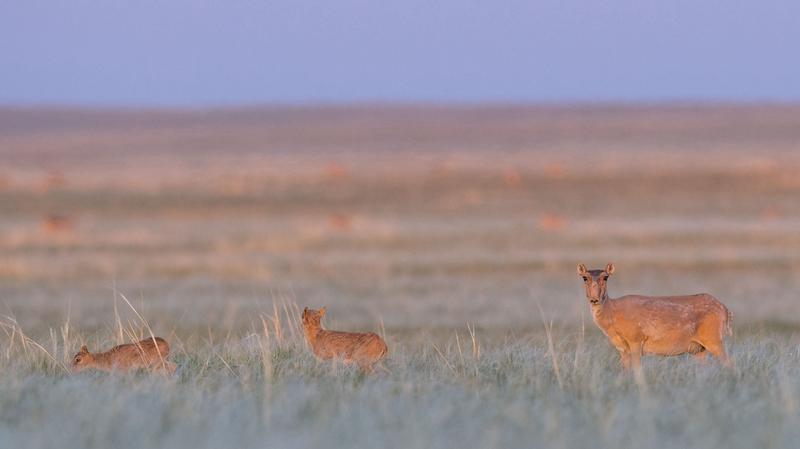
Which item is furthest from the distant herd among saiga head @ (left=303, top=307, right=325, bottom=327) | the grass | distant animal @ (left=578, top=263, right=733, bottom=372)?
saiga head @ (left=303, top=307, right=325, bottom=327)

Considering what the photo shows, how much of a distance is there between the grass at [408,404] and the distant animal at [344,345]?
0.59 ft

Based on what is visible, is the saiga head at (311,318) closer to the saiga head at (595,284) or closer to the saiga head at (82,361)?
the saiga head at (82,361)

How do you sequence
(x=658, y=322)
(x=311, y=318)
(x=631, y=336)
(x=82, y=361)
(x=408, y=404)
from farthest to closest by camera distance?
1. (x=311, y=318)
2. (x=631, y=336)
3. (x=658, y=322)
4. (x=82, y=361)
5. (x=408, y=404)

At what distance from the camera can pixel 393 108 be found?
13600cm

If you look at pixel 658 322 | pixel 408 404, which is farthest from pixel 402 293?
pixel 408 404

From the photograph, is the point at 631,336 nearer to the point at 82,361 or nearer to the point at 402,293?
the point at 82,361

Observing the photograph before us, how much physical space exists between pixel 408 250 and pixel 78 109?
111 metres

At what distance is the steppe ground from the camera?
6.65 metres

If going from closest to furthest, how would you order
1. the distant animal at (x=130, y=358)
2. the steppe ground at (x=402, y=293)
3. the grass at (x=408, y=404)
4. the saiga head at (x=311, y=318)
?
the grass at (x=408, y=404), the steppe ground at (x=402, y=293), the distant animal at (x=130, y=358), the saiga head at (x=311, y=318)

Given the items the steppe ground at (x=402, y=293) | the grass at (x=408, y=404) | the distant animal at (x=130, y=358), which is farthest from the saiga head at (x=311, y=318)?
the distant animal at (x=130, y=358)

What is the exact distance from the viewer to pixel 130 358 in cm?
887

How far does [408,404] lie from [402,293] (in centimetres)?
1652

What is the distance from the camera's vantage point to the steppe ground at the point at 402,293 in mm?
6652

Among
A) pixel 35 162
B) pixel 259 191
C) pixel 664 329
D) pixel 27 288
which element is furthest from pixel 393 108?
pixel 664 329
